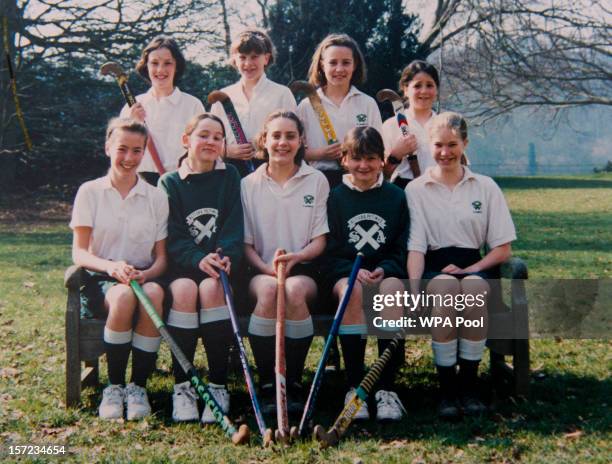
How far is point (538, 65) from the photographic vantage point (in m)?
19.7

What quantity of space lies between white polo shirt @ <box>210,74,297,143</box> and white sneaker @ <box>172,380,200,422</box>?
165cm

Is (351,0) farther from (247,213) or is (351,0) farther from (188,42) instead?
(247,213)

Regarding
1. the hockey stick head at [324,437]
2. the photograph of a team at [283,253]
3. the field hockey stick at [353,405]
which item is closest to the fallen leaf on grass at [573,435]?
the photograph of a team at [283,253]

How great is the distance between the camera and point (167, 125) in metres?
4.71

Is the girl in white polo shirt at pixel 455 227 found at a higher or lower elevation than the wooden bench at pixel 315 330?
higher

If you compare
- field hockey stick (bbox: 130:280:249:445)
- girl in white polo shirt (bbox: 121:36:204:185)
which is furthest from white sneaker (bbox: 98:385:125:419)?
girl in white polo shirt (bbox: 121:36:204:185)

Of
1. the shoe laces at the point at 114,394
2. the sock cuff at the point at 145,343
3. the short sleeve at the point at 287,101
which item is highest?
the short sleeve at the point at 287,101

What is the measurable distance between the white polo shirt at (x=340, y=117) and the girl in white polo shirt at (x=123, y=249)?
1110 mm

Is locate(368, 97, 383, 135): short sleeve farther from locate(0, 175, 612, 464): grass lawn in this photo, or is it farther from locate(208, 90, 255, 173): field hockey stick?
locate(0, 175, 612, 464): grass lawn

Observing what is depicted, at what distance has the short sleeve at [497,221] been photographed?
3.97 meters

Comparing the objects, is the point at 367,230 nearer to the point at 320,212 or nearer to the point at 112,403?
the point at 320,212

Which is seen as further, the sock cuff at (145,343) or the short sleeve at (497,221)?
the short sleeve at (497,221)

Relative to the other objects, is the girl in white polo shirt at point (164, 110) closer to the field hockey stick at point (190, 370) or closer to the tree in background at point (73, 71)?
the field hockey stick at point (190, 370)

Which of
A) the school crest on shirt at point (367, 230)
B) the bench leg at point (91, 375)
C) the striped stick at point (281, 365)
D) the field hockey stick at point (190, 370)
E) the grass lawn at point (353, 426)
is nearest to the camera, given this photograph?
the grass lawn at point (353, 426)
